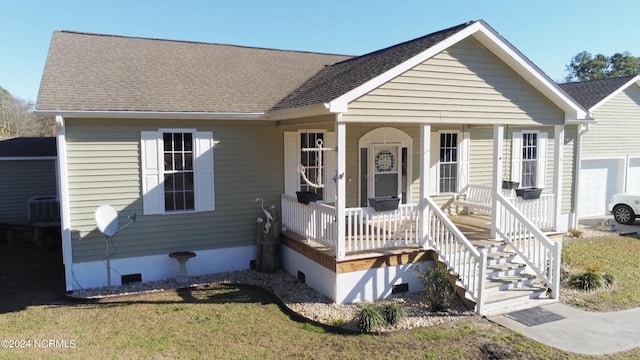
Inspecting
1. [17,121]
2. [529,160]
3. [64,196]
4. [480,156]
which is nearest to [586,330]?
[480,156]

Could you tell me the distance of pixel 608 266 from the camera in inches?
388

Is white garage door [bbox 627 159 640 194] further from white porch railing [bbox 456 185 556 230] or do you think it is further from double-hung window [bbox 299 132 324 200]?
double-hung window [bbox 299 132 324 200]

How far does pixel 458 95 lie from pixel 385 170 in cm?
336

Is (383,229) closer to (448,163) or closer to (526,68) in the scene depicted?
(526,68)

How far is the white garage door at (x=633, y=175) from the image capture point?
54.1 ft

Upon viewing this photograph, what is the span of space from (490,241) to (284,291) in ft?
14.3

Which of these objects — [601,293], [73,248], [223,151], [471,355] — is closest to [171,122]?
[223,151]

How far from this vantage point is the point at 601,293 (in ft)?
26.9

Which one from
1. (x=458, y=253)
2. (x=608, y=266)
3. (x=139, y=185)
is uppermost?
(x=139, y=185)

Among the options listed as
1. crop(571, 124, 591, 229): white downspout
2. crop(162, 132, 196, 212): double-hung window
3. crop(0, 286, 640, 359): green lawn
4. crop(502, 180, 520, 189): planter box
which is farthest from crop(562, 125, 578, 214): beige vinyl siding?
crop(162, 132, 196, 212): double-hung window

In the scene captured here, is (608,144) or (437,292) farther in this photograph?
(608,144)

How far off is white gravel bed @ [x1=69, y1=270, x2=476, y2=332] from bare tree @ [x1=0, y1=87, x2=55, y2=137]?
41882mm

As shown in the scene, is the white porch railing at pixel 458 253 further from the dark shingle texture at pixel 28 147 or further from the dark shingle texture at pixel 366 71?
the dark shingle texture at pixel 28 147

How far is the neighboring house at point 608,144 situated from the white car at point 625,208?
0.95m
